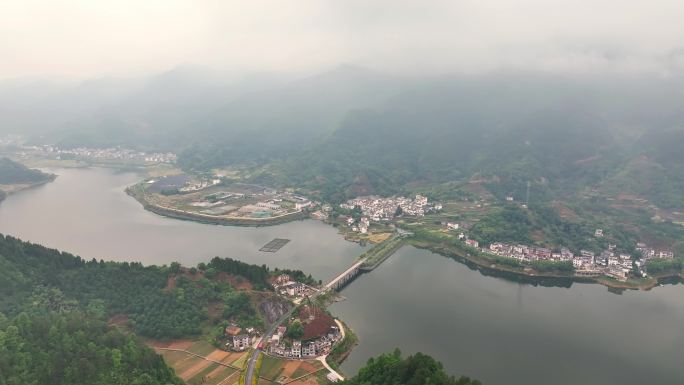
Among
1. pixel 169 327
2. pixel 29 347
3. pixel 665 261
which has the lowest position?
pixel 665 261

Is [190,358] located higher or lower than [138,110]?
lower

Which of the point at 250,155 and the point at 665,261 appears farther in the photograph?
the point at 250,155

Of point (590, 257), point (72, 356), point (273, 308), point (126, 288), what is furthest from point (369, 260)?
point (72, 356)

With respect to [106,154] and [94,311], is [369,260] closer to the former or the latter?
[94,311]

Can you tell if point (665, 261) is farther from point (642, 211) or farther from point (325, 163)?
point (325, 163)

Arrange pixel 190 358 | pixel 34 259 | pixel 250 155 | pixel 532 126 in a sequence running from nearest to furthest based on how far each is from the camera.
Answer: pixel 190 358 < pixel 34 259 < pixel 532 126 < pixel 250 155

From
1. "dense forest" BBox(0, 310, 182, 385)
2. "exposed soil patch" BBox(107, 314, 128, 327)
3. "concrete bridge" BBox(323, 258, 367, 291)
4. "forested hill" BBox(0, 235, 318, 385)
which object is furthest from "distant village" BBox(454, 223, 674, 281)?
"dense forest" BBox(0, 310, 182, 385)

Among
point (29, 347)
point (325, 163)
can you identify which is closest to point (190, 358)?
point (29, 347)
